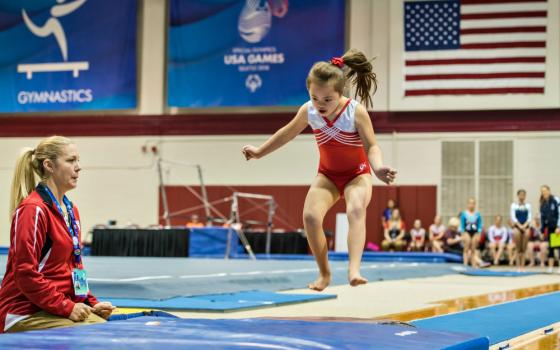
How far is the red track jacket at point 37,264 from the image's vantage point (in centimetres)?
384

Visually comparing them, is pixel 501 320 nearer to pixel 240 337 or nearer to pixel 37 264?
pixel 240 337

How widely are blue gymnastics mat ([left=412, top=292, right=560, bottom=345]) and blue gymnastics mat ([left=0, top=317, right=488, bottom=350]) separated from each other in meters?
1.17

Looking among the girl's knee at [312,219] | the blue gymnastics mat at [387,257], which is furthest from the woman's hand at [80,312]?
the blue gymnastics mat at [387,257]

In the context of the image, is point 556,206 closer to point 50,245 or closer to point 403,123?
point 403,123

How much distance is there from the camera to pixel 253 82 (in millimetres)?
19594

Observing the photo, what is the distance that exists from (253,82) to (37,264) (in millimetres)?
15933

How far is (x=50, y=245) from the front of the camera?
157 inches

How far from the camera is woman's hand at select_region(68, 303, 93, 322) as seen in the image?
158 inches

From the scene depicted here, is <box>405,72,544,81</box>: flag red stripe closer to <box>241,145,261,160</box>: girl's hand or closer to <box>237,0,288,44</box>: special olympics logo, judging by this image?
<box>237,0,288,44</box>: special olympics logo

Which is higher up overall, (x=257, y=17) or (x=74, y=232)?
(x=257, y=17)

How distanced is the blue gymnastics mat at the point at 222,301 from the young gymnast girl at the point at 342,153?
5.74 feet

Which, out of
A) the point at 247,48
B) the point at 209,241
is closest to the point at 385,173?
the point at 209,241

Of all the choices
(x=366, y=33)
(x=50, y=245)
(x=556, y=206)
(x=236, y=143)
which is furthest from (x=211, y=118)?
(x=50, y=245)

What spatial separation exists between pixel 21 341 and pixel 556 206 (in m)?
13.8
